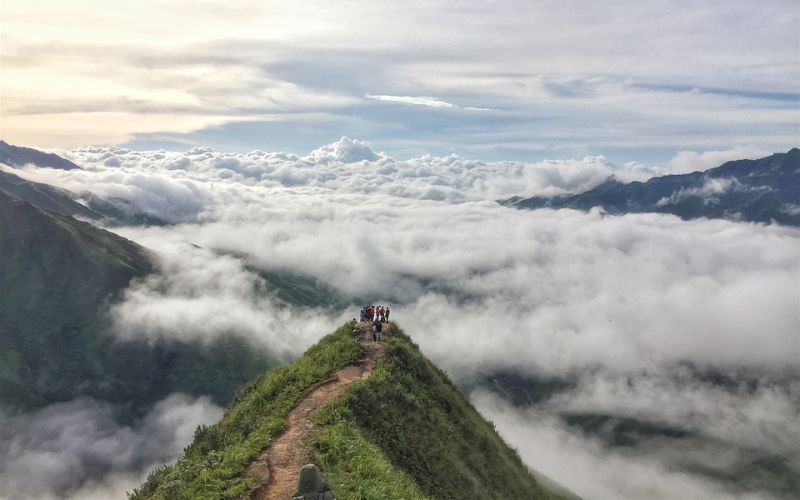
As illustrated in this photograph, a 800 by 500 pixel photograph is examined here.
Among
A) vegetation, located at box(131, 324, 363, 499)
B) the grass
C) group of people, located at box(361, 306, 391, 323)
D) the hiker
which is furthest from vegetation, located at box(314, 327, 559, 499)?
vegetation, located at box(131, 324, 363, 499)

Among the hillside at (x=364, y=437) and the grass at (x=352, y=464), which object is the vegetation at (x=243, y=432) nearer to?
the hillside at (x=364, y=437)

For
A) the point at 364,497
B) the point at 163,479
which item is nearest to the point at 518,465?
the point at 364,497

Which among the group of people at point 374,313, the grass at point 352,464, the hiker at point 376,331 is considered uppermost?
the group of people at point 374,313

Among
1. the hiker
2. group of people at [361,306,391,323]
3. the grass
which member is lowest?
the grass

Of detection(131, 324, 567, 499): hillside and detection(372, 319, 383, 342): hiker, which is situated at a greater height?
detection(372, 319, 383, 342): hiker

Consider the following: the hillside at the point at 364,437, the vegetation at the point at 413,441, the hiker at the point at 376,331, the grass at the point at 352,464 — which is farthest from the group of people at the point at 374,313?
the grass at the point at 352,464

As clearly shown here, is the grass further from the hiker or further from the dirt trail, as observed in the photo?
the hiker
